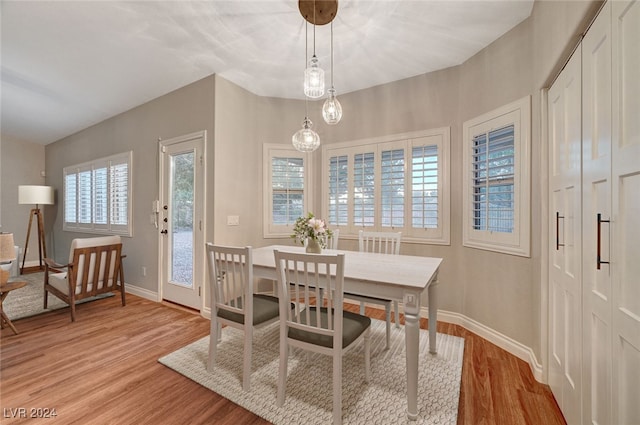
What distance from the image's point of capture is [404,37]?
2.39 metres

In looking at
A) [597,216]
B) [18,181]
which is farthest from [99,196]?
[597,216]

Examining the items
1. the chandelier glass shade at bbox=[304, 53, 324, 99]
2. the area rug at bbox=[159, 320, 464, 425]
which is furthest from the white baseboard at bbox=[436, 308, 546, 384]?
the chandelier glass shade at bbox=[304, 53, 324, 99]

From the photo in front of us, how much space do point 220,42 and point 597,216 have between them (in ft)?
9.87

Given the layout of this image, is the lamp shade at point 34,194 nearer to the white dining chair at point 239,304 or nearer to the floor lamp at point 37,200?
the floor lamp at point 37,200

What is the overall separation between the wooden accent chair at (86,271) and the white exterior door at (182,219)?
0.54 m

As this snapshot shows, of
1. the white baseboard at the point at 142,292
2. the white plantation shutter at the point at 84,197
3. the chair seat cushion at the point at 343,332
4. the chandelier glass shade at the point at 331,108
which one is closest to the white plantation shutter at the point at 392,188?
the chandelier glass shade at the point at 331,108

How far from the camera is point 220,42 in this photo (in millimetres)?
2500

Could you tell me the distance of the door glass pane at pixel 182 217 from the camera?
3291 mm

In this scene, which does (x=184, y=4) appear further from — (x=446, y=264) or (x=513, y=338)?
(x=513, y=338)

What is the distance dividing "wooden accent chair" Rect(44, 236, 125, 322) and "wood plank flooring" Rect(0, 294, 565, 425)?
0.37 meters

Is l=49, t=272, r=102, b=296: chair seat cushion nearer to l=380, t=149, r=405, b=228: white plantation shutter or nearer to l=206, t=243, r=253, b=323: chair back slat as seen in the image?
l=206, t=243, r=253, b=323: chair back slat

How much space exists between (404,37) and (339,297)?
2340 millimetres

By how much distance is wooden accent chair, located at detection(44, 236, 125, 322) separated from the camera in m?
2.94

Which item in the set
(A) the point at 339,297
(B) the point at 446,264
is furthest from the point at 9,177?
(B) the point at 446,264
